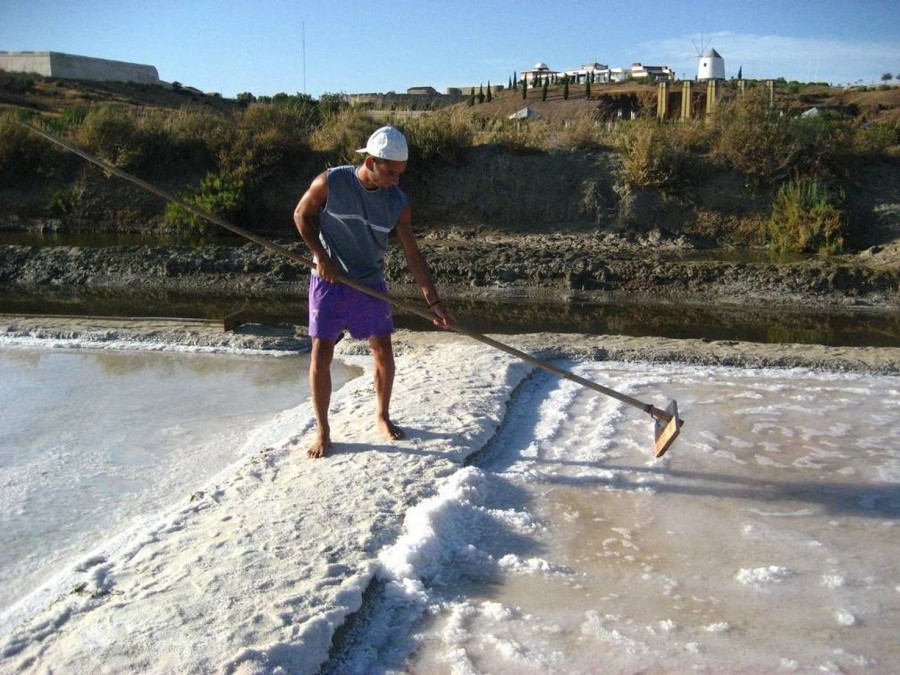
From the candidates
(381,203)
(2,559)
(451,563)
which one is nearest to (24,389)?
(2,559)

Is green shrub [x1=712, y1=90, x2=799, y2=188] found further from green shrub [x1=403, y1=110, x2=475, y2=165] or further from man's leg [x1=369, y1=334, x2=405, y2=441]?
man's leg [x1=369, y1=334, x2=405, y2=441]

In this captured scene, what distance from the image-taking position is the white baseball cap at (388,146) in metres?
3.87

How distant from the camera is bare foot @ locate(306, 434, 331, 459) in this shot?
13.9 ft

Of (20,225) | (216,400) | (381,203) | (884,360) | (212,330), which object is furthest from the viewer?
(20,225)

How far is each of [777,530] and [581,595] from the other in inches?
39.5

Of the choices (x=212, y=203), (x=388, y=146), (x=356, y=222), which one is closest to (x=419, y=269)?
(x=356, y=222)

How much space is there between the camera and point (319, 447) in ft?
13.9

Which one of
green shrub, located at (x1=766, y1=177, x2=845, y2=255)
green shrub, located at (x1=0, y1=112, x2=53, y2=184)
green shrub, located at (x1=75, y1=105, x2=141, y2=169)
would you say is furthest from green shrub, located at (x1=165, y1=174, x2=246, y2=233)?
green shrub, located at (x1=766, y1=177, x2=845, y2=255)

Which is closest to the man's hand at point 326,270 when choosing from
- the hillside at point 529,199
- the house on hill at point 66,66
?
the hillside at point 529,199

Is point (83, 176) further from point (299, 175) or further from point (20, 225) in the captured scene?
point (299, 175)

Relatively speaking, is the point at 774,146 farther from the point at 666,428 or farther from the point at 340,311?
the point at 340,311

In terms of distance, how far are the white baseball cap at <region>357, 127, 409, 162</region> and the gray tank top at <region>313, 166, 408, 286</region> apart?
18 cm

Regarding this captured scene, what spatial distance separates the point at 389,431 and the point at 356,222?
3.37 feet

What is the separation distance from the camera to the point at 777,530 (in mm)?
3627
